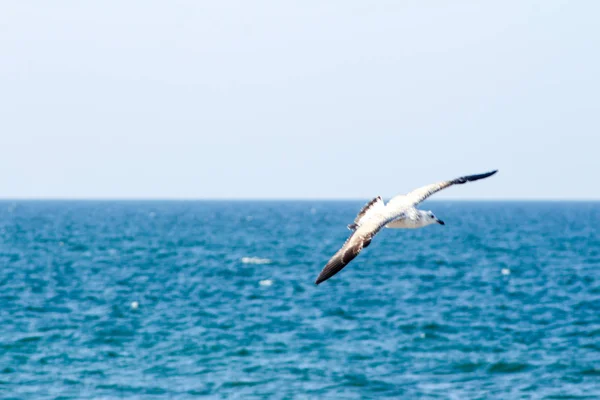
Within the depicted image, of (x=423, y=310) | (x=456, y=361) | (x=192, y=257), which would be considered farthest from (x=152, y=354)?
(x=192, y=257)

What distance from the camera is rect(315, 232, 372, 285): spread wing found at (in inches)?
520

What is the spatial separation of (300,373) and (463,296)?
23.4 m

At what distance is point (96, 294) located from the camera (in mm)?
52688

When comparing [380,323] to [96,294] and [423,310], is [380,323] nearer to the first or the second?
[423,310]

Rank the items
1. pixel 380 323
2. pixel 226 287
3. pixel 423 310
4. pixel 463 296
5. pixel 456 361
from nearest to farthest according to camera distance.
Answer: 1. pixel 456 361
2. pixel 380 323
3. pixel 423 310
4. pixel 463 296
5. pixel 226 287

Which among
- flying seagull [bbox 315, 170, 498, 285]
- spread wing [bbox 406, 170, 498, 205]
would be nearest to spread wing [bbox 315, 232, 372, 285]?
flying seagull [bbox 315, 170, 498, 285]

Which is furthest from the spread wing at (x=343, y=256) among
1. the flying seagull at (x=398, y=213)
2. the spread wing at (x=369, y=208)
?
the spread wing at (x=369, y=208)

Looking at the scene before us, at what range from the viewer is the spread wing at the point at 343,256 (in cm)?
1320

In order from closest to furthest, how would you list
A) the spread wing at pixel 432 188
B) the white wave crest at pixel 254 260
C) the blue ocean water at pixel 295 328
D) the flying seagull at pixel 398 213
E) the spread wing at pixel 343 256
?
the spread wing at pixel 343 256 < the flying seagull at pixel 398 213 < the spread wing at pixel 432 188 < the blue ocean water at pixel 295 328 < the white wave crest at pixel 254 260

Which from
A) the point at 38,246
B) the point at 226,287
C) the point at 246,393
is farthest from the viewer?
the point at 38,246

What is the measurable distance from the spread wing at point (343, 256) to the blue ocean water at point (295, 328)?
14.6m

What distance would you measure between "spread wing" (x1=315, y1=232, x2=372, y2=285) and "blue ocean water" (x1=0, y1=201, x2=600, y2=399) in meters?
14.6

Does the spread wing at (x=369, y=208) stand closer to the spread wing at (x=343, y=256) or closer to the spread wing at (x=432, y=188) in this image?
the spread wing at (x=432, y=188)

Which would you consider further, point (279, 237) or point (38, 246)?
point (279, 237)
